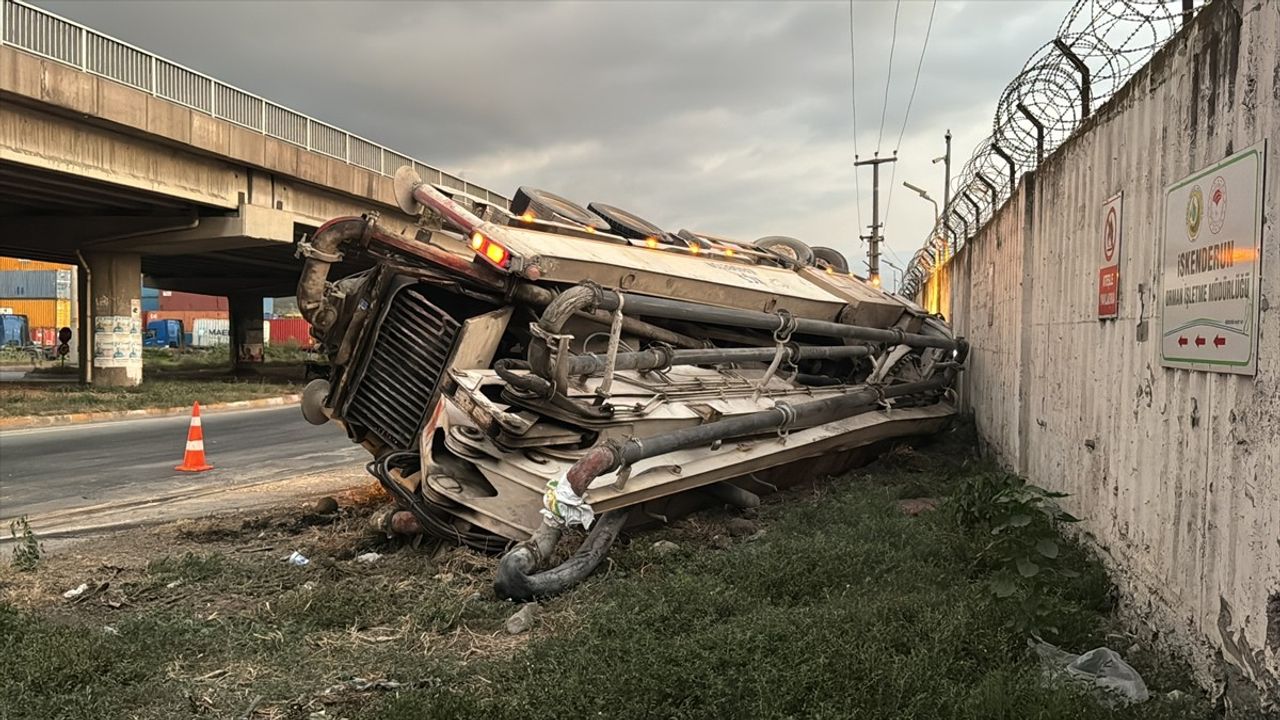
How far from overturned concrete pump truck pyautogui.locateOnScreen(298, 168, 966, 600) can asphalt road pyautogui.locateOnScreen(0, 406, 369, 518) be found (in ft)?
11.1

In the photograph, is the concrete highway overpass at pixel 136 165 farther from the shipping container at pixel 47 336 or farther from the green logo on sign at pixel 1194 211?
the shipping container at pixel 47 336

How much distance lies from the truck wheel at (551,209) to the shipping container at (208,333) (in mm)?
64485

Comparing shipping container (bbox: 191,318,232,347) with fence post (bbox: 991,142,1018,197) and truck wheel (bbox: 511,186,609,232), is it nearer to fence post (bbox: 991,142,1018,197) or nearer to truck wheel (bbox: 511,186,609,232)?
truck wheel (bbox: 511,186,609,232)

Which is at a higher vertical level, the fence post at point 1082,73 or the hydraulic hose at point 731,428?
the fence post at point 1082,73

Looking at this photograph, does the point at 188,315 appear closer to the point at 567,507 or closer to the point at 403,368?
the point at 403,368

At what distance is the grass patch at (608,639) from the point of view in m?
2.99

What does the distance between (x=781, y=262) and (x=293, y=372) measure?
27459 mm

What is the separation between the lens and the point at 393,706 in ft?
9.81

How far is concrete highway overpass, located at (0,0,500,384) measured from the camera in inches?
545

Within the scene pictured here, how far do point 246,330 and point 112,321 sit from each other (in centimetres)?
1484

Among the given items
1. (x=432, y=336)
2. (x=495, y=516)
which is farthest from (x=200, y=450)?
(x=495, y=516)

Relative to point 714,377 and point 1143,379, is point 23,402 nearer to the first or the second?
point 714,377

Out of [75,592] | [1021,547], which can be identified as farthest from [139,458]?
[1021,547]

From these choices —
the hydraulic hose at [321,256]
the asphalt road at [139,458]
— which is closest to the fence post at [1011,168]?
the hydraulic hose at [321,256]
